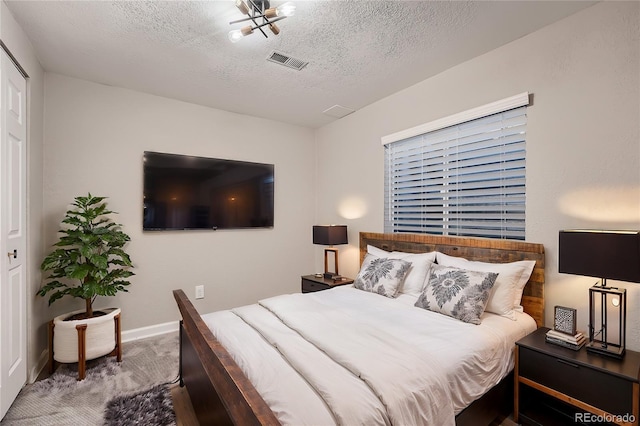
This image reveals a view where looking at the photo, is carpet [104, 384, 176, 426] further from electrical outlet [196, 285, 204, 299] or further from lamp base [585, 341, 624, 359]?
lamp base [585, 341, 624, 359]

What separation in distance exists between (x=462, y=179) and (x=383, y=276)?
115 cm

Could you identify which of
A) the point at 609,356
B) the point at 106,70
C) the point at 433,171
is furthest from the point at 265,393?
the point at 106,70

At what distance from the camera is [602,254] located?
1698mm

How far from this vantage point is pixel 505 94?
8.14 ft

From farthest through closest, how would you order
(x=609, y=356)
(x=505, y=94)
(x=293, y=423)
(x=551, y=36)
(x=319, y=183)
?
1. (x=319, y=183)
2. (x=505, y=94)
3. (x=551, y=36)
4. (x=609, y=356)
5. (x=293, y=423)

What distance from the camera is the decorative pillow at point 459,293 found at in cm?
211

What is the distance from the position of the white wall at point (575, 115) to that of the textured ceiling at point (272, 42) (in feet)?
0.54

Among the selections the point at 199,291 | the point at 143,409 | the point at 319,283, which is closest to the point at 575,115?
the point at 319,283

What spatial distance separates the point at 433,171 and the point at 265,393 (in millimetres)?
2541

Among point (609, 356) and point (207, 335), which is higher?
point (207, 335)

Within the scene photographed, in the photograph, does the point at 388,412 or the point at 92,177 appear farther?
the point at 92,177

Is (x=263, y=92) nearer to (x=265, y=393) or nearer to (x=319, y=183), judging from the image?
(x=319, y=183)

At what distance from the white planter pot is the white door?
201 mm

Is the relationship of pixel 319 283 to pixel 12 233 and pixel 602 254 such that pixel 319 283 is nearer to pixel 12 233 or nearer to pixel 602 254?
pixel 602 254
